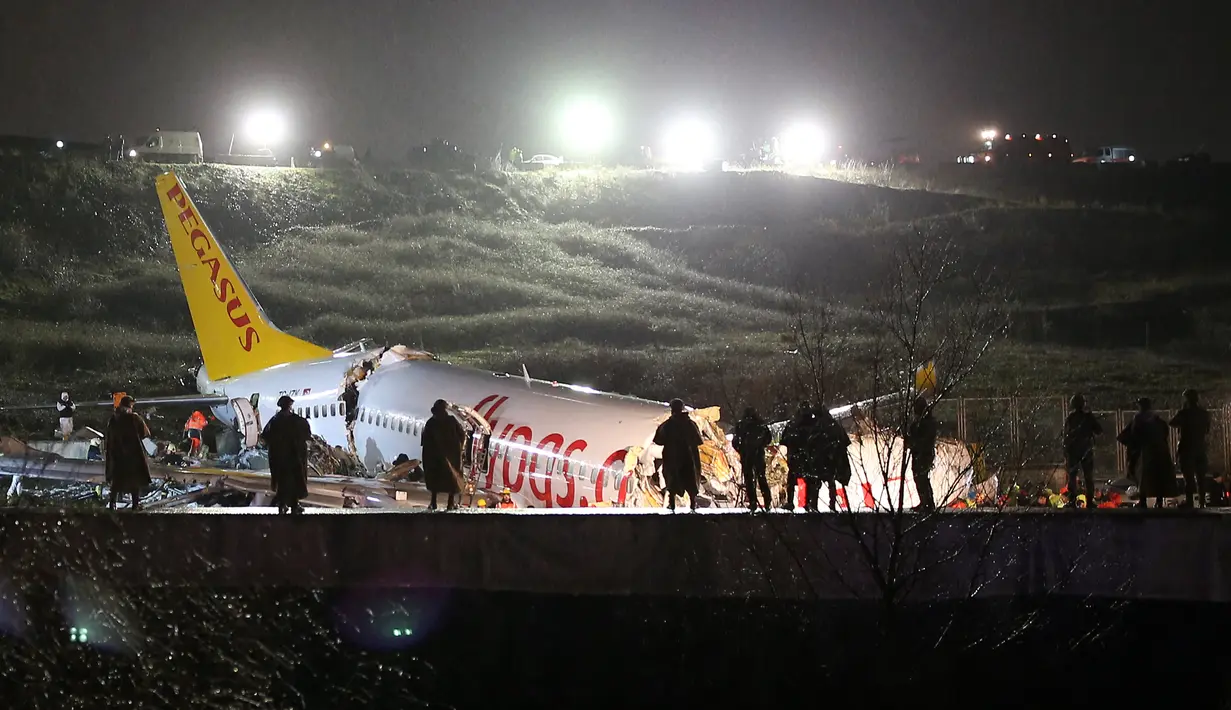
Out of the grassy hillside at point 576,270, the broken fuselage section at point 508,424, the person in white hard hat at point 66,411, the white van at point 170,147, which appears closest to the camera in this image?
the broken fuselage section at point 508,424

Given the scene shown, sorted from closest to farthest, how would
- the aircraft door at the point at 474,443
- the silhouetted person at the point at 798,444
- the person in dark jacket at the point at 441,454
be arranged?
the silhouetted person at the point at 798,444 < the person in dark jacket at the point at 441,454 < the aircraft door at the point at 474,443

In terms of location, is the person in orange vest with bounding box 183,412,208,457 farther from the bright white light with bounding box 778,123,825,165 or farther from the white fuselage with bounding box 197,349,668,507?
the bright white light with bounding box 778,123,825,165

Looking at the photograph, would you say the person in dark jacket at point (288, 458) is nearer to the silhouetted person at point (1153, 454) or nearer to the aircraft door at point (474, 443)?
the aircraft door at point (474, 443)

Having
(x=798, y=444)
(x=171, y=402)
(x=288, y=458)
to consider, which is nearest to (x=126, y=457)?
(x=288, y=458)

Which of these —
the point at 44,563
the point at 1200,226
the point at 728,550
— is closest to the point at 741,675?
the point at 728,550

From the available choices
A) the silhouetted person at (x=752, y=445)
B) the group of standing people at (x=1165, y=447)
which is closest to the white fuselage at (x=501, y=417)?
the silhouetted person at (x=752, y=445)

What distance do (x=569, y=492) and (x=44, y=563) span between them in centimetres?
814

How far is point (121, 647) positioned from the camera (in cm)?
1736

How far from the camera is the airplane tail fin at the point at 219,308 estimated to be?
3588 cm

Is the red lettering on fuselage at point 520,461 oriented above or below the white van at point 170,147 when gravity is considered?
below

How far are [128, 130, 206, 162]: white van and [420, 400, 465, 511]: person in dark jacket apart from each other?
83.2 m

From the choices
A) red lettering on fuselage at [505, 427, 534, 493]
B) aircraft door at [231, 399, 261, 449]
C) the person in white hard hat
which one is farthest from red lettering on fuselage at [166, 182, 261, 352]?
red lettering on fuselage at [505, 427, 534, 493]

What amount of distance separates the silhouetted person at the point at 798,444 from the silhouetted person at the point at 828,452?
19 centimetres

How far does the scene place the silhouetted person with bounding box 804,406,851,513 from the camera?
16.3 metres
